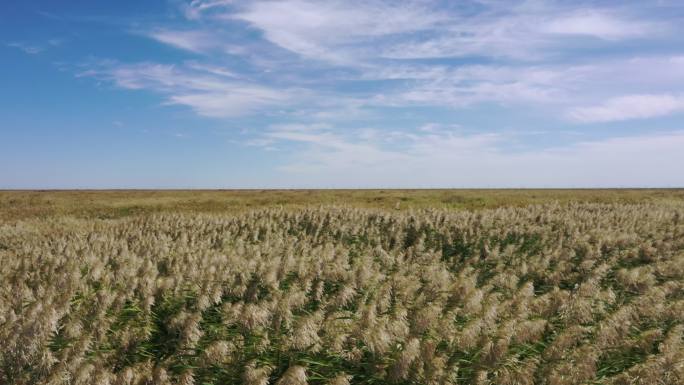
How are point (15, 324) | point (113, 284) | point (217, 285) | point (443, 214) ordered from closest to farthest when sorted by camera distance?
point (15, 324), point (217, 285), point (113, 284), point (443, 214)

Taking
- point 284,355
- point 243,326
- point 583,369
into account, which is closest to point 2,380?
point 243,326

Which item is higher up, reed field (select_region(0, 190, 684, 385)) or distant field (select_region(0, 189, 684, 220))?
distant field (select_region(0, 189, 684, 220))

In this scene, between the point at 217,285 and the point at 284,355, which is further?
the point at 217,285

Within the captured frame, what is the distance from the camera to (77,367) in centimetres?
645

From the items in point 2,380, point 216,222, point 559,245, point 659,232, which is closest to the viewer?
point 2,380

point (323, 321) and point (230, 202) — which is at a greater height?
point (230, 202)

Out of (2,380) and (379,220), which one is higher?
(379,220)

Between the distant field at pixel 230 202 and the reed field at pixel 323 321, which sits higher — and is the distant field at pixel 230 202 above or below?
above

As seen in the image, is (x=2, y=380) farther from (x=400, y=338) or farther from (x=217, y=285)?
(x=400, y=338)

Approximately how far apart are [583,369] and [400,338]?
8.11ft

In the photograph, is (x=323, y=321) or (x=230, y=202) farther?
(x=230, y=202)

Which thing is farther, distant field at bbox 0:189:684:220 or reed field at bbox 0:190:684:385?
distant field at bbox 0:189:684:220

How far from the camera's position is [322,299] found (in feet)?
34.7

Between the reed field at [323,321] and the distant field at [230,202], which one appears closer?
the reed field at [323,321]
